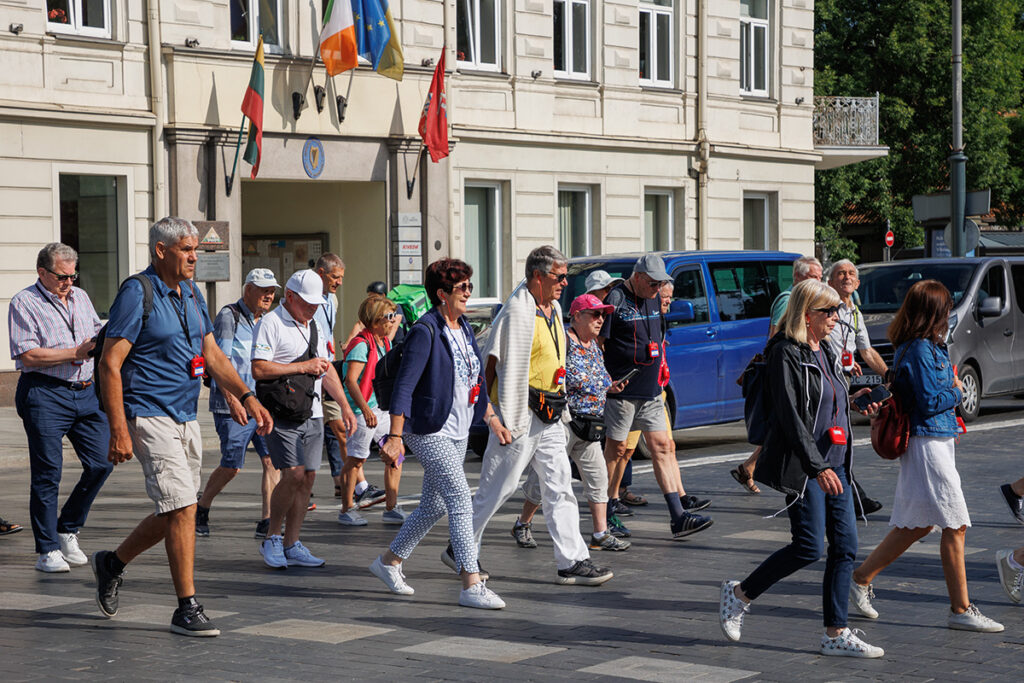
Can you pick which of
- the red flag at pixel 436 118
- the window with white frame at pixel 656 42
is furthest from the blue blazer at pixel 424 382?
the window with white frame at pixel 656 42

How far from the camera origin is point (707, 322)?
14.7 m

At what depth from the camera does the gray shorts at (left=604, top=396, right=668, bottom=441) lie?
1013cm

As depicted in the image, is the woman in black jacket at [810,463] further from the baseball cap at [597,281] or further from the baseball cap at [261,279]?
the baseball cap at [261,279]

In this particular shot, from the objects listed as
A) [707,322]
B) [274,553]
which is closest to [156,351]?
[274,553]

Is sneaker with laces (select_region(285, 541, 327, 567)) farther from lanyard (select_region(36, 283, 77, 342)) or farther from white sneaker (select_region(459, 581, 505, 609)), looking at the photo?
lanyard (select_region(36, 283, 77, 342))

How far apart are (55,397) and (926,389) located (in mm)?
4859

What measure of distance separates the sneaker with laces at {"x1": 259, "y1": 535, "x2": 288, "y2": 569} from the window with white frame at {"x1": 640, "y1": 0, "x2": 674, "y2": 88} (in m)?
19.6

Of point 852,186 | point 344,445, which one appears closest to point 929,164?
point 852,186

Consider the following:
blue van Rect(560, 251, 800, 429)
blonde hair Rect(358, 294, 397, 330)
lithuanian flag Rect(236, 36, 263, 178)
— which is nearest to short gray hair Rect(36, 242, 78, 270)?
blonde hair Rect(358, 294, 397, 330)

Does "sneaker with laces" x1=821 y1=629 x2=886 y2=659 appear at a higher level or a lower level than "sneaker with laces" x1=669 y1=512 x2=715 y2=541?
higher

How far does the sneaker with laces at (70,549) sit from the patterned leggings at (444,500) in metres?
2.08

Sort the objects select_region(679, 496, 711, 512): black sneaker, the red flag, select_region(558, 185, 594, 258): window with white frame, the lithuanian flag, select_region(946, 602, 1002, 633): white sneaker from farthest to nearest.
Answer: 1. select_region(558, 185, 594, 258): window with white frame
2. the red flag
3. the lithuanian flag
4. select_region(679, 496, 711, 512): black sneaker
5. select_region(946, 602, 1002, 633): white sneaker

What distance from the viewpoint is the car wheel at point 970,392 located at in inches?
675

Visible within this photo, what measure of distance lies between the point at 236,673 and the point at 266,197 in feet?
62.3
